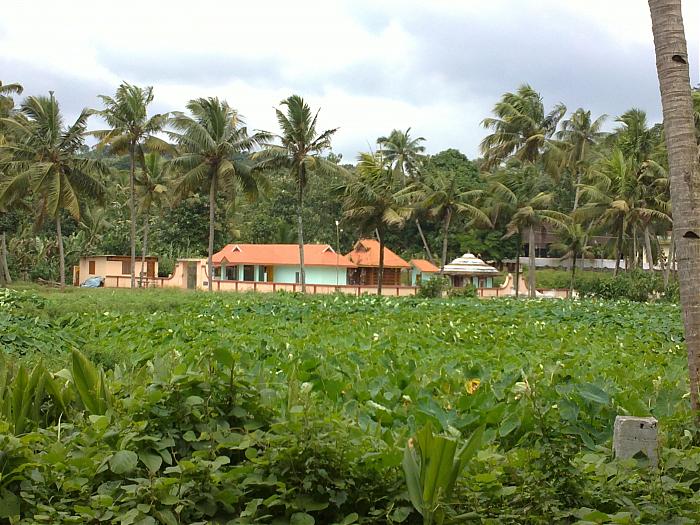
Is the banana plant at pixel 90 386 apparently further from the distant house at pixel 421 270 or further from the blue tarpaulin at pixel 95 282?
the distant house at pixel 421 270

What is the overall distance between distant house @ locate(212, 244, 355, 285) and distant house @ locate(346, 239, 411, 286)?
1.85ft

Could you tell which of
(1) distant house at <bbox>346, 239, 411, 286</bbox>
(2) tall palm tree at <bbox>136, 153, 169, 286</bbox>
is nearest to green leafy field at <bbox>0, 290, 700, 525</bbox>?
(2) tall palm tree at <bbox>136, 153, 169, 286</bbox>

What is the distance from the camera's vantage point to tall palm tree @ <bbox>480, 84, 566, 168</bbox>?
45.6 m

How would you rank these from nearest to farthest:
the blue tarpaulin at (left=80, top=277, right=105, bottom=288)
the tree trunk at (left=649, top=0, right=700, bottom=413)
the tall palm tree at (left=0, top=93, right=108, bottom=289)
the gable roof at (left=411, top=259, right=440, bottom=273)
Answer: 1. the tree trunk at (left=649, top=0, right=700, bottom=413)
2. the tall palm tree at (left=0, top=93, right=108, bottom=289)
3. the blue tarpaulin at (left=80, top=277, right=105, bottom=288)
4. the gable roof at (left=411, top=259, right=440, bottom=273)

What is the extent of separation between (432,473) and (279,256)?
4223 centimetres

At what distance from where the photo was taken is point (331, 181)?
164 feet

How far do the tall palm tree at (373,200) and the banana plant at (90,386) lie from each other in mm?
31383

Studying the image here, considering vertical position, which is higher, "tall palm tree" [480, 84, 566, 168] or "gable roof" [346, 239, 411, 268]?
"tall palm tree" [480, 84, 566, 168]

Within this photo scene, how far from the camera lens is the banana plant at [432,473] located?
3031 millimetres

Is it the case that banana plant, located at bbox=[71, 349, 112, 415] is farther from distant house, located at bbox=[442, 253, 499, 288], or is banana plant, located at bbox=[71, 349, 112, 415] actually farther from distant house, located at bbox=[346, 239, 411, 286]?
distant house, located at bbox=[346, 239, 411, 286]

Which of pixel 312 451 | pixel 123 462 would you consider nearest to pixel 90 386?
pixel 123 462

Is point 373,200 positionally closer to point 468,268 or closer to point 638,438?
point 468,268

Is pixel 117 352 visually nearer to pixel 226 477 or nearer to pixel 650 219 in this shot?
pixel 226 477

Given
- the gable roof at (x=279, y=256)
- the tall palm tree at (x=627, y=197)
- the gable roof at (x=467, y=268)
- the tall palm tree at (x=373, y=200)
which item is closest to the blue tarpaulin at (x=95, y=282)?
the gable roof at (x=279, y=256)
